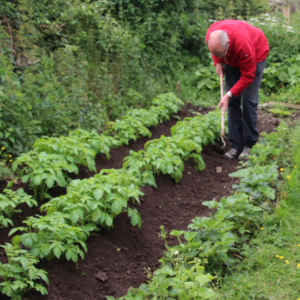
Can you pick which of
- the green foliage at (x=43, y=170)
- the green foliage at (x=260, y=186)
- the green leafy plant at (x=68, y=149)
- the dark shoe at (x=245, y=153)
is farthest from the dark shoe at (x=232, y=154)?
the green foliage at (x=43, y=170)

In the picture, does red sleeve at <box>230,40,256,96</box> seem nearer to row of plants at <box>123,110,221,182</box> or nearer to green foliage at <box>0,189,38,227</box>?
row of plants at <box>123,110,221,182</box>

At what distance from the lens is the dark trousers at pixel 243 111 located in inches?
196

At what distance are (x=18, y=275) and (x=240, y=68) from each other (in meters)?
3.44

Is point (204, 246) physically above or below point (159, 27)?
below

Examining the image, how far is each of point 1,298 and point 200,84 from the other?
23.5 ft

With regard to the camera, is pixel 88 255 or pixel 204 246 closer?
pixel 204 246

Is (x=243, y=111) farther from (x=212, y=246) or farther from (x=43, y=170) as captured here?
(x=43, y=170)

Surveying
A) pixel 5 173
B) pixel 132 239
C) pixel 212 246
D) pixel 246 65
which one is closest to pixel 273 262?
pixel 212 246

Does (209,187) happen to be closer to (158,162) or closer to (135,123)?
(158,162)

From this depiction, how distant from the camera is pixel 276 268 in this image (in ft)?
9.45

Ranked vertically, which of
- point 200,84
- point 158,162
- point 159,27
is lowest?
point 200,84

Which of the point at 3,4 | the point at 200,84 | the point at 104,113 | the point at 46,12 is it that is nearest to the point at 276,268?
the point at 104,113

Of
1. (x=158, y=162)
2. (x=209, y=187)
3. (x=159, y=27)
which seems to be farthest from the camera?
(x=159, y=27)

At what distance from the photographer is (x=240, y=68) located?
4.60m
